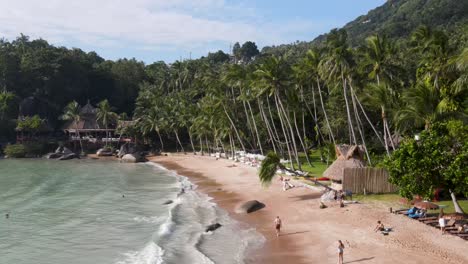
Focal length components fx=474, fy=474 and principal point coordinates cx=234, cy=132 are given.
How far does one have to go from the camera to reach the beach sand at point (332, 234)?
758 inches

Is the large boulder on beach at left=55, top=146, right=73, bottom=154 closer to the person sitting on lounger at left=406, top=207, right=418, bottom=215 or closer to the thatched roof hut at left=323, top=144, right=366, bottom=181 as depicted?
the thatched roof hut at left=323, top=144, right=366, bottom=181

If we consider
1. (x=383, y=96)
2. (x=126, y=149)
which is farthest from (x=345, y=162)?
(x=126, y=149)

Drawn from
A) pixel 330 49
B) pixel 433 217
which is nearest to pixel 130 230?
pixel 433 217

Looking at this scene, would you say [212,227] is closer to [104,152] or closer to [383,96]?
[383,96]

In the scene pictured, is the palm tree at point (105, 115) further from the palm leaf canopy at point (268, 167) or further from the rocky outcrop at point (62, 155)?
the palm leaf canopy at point (268, 167)

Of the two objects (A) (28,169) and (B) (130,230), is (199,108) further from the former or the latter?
(B) (130,230)

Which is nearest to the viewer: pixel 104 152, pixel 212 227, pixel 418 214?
pixel 418 214

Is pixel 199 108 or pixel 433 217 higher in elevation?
pixel 199 108

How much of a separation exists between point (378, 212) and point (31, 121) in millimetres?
74993

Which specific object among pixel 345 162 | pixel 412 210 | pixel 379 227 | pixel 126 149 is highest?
pixel 345 162

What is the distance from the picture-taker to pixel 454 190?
21719mm

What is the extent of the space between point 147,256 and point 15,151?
2718 inches

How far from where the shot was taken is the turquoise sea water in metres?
22.6

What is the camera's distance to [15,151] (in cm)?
8238
